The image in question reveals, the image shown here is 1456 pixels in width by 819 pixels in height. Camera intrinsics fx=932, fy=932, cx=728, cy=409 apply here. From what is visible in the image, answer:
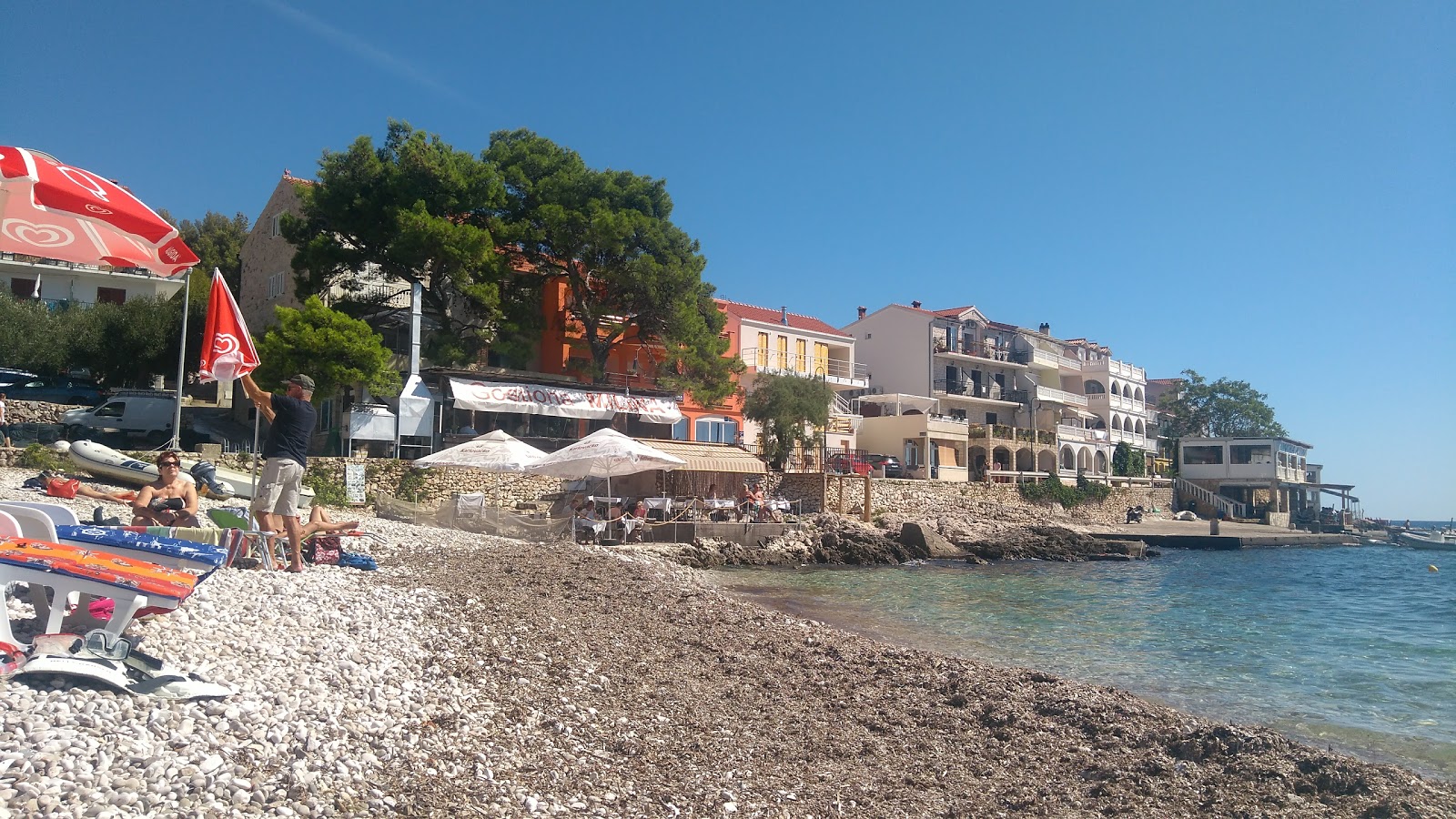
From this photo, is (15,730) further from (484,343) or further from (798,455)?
(798,455)

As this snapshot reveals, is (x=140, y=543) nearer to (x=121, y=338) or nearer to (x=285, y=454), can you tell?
(x=285, y=454)

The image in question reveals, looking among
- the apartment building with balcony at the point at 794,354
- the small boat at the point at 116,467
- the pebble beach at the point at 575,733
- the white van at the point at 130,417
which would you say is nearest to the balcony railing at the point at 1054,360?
the apartment building with balcony at the point at 794,354

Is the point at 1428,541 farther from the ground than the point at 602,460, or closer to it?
closer to it

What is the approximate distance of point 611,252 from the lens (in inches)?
1280

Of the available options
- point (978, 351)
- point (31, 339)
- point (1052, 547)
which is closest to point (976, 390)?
point (978, 351)

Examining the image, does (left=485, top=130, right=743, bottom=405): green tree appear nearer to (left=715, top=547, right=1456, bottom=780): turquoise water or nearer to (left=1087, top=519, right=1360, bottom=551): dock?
(left=715, top=547, right=1456, bottom=780): turquoise water

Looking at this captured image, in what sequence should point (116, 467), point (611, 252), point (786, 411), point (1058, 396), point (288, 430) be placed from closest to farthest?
1. point (288, 430)
2. point (116, 467)
3. point (611, 252)
4. point (786, 411)
5. point (1058, 396)

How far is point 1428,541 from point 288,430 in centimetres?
7256

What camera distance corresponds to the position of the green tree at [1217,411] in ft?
229

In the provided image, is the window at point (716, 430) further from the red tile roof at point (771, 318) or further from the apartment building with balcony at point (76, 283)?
the apartment building with balcony at point (76, 283)

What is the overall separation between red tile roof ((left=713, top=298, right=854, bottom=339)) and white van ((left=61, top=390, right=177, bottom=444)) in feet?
73.0

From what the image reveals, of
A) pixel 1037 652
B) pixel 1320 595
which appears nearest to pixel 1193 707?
pixel 1037 652

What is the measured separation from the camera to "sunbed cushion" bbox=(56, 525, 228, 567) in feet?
21.5

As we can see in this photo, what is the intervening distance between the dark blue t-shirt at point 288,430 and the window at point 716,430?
95.2ft
